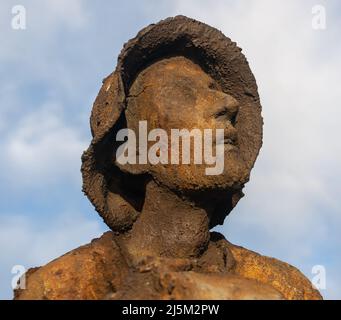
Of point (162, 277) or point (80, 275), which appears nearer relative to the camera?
point (162, 277)

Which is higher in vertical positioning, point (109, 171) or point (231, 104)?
point (231, 104)

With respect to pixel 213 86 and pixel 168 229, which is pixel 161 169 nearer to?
pixel 168 229

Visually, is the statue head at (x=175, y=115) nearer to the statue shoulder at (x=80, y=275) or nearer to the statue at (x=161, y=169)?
the statue at (x=161, y=169)

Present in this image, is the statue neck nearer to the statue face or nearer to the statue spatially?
the statue

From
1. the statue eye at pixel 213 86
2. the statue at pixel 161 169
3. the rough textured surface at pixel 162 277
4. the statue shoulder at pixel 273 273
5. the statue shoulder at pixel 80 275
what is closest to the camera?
the rough textured surface at pixel 162 277

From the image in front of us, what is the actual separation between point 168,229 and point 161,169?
41 centimetres

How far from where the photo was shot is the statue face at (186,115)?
16.8ft

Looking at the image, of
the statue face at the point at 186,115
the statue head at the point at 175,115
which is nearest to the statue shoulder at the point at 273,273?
the statue head at the point at 175,115

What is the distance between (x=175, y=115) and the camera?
→ 16.9 ft

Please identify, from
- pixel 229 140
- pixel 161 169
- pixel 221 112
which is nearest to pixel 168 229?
pixel 161 169

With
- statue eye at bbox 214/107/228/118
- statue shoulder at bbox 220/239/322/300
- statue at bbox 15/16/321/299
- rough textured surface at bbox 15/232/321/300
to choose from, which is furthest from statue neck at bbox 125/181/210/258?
statue eye at bbox 214/107/228/118

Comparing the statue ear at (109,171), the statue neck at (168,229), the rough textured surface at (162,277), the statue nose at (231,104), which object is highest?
the statue nose at (231,104)

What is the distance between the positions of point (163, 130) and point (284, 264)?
1489mm
